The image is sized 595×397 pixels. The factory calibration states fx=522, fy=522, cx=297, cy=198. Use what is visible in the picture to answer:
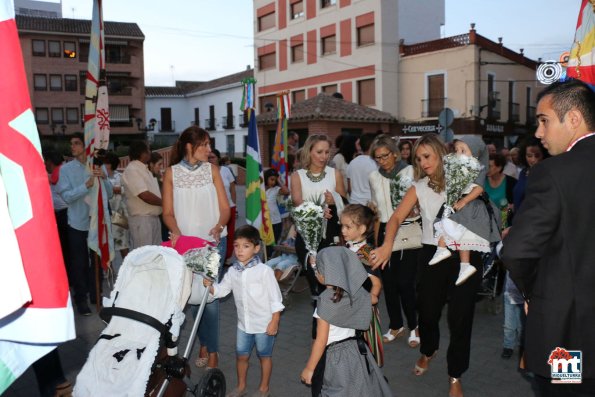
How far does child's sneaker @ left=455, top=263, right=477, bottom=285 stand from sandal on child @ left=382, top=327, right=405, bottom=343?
1.77 meters

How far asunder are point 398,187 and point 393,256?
0.77 m

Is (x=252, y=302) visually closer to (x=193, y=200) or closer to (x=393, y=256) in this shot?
(x=193, y=200)

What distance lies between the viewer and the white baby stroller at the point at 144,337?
3277mm

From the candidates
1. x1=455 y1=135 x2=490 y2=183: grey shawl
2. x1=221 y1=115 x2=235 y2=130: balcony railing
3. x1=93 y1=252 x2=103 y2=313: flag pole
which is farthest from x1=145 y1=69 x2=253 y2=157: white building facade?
x1=455 y1=135 x2=490 y2=183: grey shawl

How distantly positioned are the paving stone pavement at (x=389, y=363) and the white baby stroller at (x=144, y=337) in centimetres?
109

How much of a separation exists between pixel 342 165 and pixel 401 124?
23372 mm

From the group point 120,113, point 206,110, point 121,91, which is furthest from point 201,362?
point 206,110

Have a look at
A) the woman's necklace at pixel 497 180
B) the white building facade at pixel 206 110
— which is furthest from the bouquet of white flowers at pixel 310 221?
the white building facade at pixel 206 110

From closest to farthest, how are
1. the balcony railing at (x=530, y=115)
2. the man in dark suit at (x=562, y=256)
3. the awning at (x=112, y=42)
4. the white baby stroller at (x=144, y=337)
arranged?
the man in dark suit at (x=562, y=256) → the white baby stroller at (x=144, y=337) → the balcony railing at (x=530, y=115) → the awning at (x=112, y=42)

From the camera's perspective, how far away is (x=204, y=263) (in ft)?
13.3

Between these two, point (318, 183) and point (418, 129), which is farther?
point (418, 129)

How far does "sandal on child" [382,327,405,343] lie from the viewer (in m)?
5.76

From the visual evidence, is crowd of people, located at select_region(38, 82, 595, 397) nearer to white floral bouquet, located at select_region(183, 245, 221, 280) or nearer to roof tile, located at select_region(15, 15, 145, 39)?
white floral bouquet, located at select_region(183, 245, 221, 280)

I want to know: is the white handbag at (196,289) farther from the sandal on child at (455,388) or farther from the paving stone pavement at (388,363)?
the sandal on child at (455,388)
